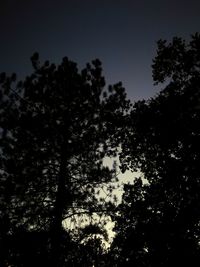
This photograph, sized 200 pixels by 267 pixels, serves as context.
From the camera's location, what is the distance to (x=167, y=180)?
48.7 feet

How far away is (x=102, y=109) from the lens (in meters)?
19.5

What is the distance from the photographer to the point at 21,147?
59.2 ft

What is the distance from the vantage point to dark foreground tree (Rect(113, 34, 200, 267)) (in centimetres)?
1434

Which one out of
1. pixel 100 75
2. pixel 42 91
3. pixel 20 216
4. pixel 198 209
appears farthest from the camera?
pixel 100 75

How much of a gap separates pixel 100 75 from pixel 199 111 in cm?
721

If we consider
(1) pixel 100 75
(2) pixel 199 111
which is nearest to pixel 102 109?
(1) pixel 100 75

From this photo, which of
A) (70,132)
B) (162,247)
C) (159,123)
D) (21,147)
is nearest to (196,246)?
(162,247)

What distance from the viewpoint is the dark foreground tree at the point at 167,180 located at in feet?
47.1

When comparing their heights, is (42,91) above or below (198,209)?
above

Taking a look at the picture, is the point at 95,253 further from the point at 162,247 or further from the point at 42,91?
the point at 42,91

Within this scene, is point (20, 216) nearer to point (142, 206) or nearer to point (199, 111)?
point (142, 206)

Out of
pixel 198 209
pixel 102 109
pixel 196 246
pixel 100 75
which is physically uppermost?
pixel 100 75

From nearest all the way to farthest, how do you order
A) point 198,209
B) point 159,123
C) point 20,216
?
1. point 198,209
2. point 159,123
3. point 20,216

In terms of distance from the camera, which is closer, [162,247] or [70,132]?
[162,247]
